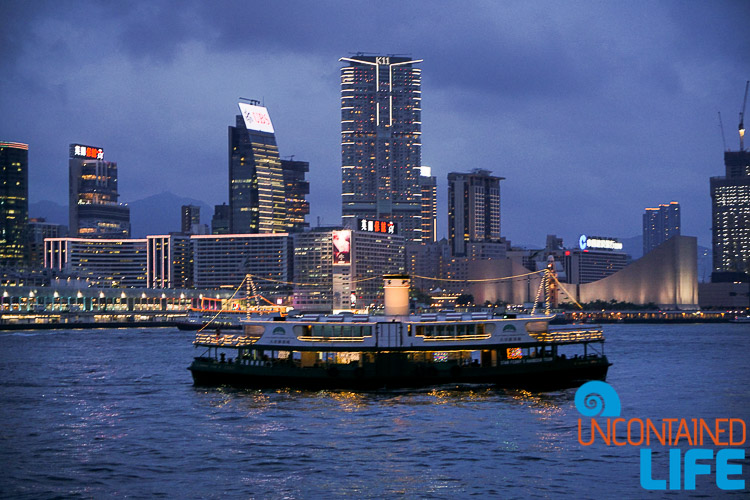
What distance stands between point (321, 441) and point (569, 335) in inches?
825

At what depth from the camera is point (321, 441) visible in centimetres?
3584

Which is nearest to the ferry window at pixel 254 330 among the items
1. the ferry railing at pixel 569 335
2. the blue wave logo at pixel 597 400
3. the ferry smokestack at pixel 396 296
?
the ferry smokestack at pixel 396 296

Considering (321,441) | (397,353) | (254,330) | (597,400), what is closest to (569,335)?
(597,400)

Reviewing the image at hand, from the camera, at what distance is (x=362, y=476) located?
30.2m

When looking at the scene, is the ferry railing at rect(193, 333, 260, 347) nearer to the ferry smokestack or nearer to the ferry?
the ferry

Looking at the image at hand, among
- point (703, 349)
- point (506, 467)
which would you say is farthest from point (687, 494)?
point (703, 349)

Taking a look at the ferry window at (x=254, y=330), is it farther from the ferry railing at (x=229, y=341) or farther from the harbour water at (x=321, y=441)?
the harbour water at (x=321, y=441)

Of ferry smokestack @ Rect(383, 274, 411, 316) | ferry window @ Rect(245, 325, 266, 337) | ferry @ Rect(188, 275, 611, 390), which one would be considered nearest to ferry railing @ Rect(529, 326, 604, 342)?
ferry @ Rect(188, 275, 611, 390)

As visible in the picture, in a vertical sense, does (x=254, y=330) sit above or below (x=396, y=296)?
below

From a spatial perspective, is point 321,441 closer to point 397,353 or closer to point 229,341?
point 397,353

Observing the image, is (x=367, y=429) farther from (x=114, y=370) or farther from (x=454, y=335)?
(x=114, y=370)

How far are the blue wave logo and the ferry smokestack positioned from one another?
1070 centimetres

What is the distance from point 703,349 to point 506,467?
7252cm

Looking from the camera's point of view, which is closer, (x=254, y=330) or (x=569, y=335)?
(x=254, y=330)
